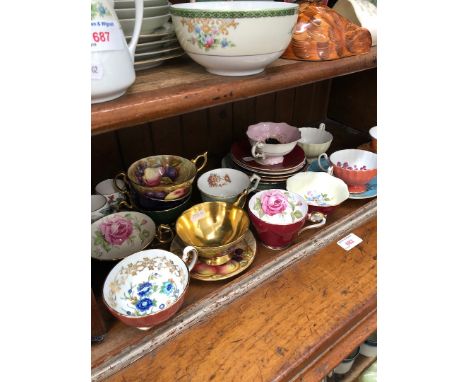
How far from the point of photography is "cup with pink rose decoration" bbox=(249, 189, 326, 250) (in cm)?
69

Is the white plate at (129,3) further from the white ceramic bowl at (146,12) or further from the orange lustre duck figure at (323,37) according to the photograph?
the orange lustre duck figure at (323,37)

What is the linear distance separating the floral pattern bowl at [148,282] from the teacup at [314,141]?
18.9 inches

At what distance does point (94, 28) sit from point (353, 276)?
0.63 m

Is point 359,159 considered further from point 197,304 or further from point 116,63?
point 116,63

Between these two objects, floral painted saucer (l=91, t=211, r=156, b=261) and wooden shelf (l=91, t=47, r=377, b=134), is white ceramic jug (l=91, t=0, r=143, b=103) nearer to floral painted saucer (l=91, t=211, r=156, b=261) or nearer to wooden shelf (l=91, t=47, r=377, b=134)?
wooden shelf (l=91, t=47, r=377, b=134)

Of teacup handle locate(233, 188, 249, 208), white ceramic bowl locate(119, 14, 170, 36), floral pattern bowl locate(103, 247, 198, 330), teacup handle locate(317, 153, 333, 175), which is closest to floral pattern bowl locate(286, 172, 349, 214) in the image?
teacup handle locate(317, 153, 333, 175)

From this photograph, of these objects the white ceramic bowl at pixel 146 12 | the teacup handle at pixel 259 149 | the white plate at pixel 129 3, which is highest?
the white plate at pixel 129 3

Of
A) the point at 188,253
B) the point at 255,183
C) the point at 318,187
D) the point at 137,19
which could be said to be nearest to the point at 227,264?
the point at 188,253

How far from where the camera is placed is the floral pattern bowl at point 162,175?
69cm

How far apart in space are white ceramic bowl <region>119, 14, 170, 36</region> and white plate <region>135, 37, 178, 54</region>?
A: 17 mm

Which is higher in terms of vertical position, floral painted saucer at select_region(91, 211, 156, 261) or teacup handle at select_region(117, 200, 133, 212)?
teacup handle at select_region(117, 200, 133, 212)

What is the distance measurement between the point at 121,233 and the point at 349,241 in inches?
19.8

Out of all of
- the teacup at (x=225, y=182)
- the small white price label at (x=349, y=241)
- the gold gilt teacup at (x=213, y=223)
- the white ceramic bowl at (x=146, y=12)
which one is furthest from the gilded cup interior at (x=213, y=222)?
the white ceramic bowl at (x=146, y=12)
